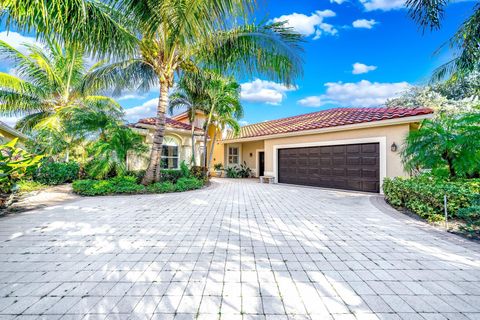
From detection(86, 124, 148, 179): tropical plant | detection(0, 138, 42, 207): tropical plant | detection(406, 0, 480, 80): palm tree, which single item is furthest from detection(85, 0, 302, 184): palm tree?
detection(0, 138, 42, 207): tropical plant

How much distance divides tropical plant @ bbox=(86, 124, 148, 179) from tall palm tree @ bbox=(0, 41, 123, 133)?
93.1 inches

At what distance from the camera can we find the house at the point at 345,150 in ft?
29.0

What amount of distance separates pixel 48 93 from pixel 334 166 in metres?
18.5

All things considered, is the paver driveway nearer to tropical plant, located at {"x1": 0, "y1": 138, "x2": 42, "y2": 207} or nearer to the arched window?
tropical plant, located at {"x1": 0, "y1": 138, "x2": 42, "y2": 207}

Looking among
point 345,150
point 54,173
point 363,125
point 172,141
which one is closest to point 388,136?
point 363,125

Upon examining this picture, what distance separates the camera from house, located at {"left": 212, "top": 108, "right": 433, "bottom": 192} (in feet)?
29.0

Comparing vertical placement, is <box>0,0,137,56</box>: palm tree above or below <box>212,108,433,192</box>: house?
above

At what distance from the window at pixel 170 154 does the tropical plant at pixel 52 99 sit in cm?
313

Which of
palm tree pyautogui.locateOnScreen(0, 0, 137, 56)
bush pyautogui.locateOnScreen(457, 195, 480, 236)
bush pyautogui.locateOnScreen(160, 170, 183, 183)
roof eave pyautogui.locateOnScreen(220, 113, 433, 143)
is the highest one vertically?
palm tree pyautogui.locateOnScreen(0, 0, 137, 56)

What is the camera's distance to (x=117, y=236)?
4.21 m

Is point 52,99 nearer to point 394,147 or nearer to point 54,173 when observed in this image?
point 54,173

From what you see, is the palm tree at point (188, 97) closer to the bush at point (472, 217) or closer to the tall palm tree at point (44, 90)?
the tall palm tree at point (44, 90)

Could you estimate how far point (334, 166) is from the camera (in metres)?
10.8

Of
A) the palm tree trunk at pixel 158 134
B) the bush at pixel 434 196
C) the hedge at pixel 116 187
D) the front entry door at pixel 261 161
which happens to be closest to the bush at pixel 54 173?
the hedge at pixel 116 187
